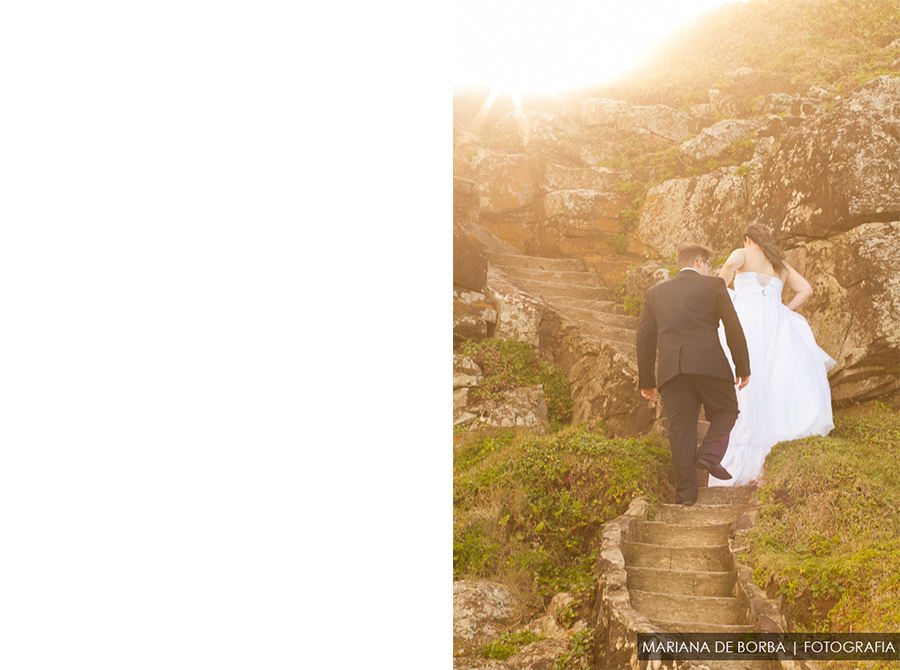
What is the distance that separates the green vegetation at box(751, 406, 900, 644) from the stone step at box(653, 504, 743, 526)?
182 mm

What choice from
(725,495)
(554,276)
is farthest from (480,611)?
(554,276)

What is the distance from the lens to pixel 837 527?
2652 millimetres

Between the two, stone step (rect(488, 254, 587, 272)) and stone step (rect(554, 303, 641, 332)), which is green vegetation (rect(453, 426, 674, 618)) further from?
stone step (rect(488, 254, 587, 272))

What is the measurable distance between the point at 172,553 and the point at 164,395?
29.4 inches

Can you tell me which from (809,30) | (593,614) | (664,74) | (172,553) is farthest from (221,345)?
(809,30)

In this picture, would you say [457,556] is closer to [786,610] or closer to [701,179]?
[786,610]

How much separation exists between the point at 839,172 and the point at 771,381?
1.07 metres

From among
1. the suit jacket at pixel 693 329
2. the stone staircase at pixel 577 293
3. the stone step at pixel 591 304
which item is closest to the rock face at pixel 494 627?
the suit jacket at pixel 693 329

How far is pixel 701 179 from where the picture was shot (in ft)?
12.2

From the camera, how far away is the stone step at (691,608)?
2.60 metres

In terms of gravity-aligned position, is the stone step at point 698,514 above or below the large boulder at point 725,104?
below

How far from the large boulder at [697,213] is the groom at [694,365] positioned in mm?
108

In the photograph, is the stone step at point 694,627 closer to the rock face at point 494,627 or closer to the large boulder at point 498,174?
the rock face at point 494,627

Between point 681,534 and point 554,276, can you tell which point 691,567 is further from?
point 554,276
